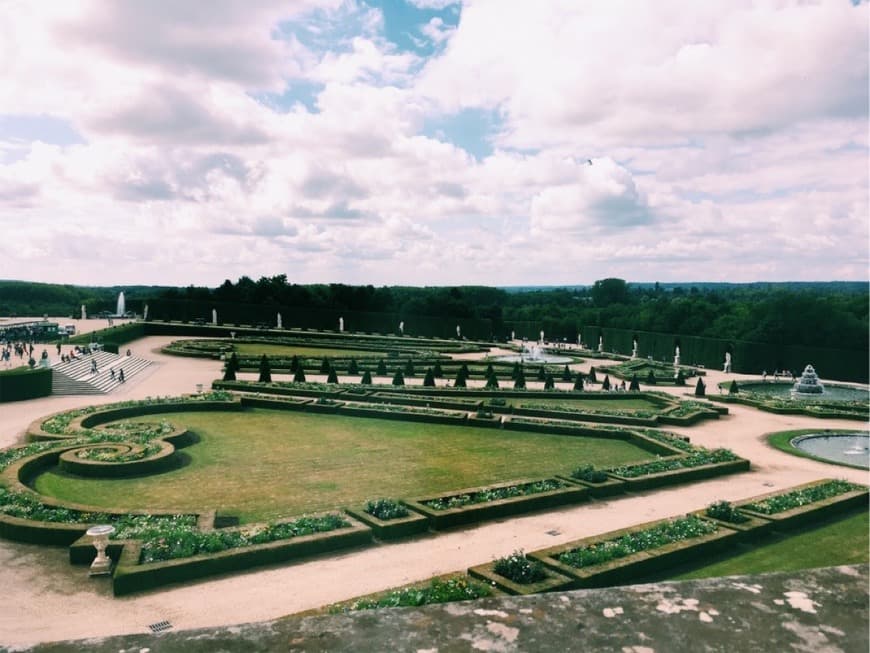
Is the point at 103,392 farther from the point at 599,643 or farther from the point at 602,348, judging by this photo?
the point at 602,348

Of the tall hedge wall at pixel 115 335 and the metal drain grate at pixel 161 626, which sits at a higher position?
the tall hedge wall at pixel 115 335

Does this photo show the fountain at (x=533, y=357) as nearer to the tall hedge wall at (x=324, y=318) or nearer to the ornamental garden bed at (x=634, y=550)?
the tall hedge wall at (x=324, y=318)

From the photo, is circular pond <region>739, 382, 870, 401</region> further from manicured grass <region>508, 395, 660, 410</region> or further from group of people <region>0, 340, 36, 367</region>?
group of people <region>0, 340, 36, 367</region>

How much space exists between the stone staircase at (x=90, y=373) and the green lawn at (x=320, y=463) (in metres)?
9.48

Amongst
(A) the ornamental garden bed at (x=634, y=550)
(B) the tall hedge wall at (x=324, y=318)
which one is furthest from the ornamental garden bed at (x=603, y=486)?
(B) the tall hedge wall at (x=324, y=318)

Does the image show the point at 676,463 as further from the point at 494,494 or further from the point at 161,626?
the point at 161,626

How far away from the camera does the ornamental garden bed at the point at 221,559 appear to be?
11.3m

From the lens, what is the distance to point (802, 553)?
1409 centimetres

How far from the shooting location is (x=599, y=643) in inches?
118

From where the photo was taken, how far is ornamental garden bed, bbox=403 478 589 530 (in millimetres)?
14828

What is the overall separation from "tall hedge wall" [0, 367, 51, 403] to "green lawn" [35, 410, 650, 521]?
27.6 ft

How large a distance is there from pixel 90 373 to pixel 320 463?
22.7m

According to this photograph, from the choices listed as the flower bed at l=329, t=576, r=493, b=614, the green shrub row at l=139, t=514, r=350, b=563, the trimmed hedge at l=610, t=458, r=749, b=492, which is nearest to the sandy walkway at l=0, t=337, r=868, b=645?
the trimmed hedge at l=610, t=458, r=749, b=492

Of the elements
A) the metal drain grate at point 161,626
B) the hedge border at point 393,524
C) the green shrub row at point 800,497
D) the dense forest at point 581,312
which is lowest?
the metal drain grate at point 161,626
